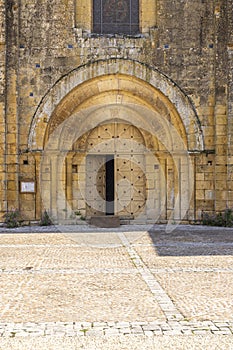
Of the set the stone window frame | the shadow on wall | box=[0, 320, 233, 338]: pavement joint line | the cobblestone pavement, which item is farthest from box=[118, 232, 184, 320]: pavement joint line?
the stone window frame

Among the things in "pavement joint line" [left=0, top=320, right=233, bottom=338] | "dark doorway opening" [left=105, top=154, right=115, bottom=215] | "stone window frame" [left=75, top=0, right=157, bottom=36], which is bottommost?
"pavement joint line" [left=0, top=320, right=233, bottom=338]

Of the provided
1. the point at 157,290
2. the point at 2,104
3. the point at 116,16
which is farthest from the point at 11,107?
the point at 157,290

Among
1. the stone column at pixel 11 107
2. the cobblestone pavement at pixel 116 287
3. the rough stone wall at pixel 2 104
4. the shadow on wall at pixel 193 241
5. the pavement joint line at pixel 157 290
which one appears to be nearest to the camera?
the cobblestone pavement at pixel 116 287

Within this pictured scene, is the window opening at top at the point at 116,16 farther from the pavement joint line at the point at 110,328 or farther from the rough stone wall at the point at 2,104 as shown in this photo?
the pavement joint line at the point at 110,328

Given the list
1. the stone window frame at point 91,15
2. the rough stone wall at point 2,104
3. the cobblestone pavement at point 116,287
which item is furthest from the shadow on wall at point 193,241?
the stone window frame at point 91,15

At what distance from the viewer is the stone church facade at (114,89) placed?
39.6 feet

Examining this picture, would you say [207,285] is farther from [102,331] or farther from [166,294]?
[102,331]

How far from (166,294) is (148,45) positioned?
8676mm

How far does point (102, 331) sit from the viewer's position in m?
3.87

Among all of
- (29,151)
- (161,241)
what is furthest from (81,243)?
(29,151)

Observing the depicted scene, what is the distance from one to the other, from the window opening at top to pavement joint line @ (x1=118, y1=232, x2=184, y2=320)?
23.1 ft

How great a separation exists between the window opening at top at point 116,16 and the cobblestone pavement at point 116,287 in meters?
6.14

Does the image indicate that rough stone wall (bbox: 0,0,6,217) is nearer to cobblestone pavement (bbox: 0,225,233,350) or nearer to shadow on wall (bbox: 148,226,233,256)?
cobblestone pavement (bbox: 0,225,233,350)

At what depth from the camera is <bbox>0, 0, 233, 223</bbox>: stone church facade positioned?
12.1 metres
